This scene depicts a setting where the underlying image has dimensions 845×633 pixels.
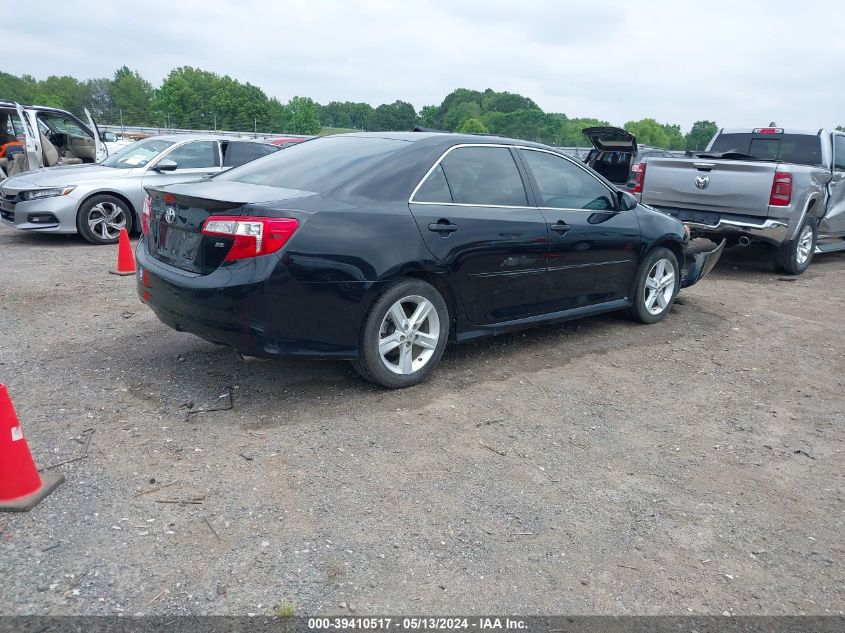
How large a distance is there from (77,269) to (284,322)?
16.8 feet

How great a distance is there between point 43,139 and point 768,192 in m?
12.0

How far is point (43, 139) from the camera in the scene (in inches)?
504

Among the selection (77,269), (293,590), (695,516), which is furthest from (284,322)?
(77,269)

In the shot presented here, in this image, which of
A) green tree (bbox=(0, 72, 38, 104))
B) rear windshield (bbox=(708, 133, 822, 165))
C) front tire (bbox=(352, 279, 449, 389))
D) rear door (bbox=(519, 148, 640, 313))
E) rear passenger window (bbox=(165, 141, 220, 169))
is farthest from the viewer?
green tree (bbox=(0, 72, 38, 104))

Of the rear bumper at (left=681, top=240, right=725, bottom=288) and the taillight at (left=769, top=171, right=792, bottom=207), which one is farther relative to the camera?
the taillight at (left=769, top=171, right=792, bottom=207)

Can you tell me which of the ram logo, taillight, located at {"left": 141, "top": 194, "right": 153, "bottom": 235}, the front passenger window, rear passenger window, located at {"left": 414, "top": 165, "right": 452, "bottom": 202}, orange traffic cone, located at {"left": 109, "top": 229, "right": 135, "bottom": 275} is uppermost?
the front passenger window

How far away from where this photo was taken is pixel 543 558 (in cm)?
292

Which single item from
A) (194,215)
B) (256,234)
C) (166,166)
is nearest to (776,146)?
(166,166)

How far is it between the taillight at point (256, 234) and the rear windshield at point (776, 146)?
846 cm

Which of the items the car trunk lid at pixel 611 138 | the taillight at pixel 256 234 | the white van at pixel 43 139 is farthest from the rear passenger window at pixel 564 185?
the white van at pixel 43 139

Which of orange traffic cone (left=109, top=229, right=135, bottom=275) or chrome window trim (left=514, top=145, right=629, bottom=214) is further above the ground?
chrome window trim (left=514, top=145, right=629, bottom=214)

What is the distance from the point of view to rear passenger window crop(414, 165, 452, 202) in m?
4.57

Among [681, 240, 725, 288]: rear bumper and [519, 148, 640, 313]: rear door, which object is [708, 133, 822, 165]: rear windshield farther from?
[519, 148, 640, 313]: rear door

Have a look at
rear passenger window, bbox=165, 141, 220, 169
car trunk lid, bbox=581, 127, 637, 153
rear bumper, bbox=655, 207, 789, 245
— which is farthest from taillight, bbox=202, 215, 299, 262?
car trunk lid, bbox=581, 127, 637, 153
